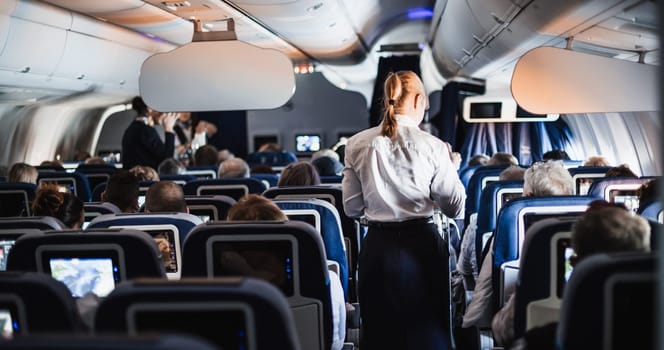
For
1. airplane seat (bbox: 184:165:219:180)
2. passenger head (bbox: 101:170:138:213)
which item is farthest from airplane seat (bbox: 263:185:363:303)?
airplane seat (bbox: 184:165:219:180)

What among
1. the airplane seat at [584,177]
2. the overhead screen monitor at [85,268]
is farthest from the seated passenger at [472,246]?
the overhead screen monitor at [85,268]

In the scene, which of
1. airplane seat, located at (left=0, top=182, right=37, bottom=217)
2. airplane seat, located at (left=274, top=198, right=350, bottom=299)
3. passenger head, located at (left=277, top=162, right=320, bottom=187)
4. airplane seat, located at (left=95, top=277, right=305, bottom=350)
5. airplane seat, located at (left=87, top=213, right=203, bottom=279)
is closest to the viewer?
airplane seat, located at (left=95, top=277, right=305, bottom=350)

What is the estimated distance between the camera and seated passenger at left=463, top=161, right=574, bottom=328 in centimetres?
450

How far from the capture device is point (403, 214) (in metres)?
4.04

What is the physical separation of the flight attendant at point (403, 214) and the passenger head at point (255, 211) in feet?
2.17

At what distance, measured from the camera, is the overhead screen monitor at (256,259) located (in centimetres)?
316

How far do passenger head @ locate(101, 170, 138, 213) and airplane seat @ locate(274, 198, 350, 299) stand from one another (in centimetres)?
129

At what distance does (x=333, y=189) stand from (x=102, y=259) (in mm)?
2681

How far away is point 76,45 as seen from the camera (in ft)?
33.4

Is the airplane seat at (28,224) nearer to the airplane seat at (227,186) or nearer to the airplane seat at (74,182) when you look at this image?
the airplane seat at (227,186)

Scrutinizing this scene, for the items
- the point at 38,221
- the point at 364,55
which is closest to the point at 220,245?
the point at 38,221

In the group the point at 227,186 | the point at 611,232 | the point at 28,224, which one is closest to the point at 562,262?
the point at 611,232

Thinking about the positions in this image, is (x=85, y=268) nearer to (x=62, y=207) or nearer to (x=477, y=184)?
(x=62, y=207)

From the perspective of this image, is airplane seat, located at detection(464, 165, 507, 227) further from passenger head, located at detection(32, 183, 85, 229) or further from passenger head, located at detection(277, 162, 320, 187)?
passenger head, located at detection(32, 183, 85, 229)
